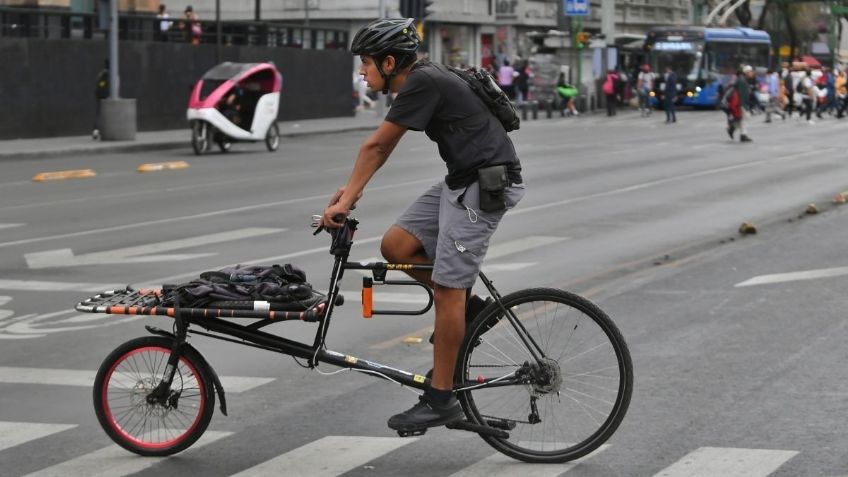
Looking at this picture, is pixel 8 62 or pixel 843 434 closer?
pixel 843 434

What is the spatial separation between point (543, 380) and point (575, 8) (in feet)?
165

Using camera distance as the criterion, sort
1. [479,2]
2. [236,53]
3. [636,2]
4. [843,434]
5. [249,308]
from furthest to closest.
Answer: [636,2] < [479,2] < [236,53] < [843,434] < [249,308]

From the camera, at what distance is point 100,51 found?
35062 mm

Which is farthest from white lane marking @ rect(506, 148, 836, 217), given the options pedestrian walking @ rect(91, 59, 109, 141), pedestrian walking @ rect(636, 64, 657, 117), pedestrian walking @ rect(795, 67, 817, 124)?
pedestrian walking @ rect(636, 64, 657, 117)

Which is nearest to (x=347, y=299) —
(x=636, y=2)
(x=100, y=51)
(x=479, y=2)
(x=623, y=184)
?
(x=623, y=184)

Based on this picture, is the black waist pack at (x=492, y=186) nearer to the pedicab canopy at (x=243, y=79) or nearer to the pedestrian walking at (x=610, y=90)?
the pedicab canopy at (x=243, y=79)

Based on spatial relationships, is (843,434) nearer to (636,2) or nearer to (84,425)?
(84,425)

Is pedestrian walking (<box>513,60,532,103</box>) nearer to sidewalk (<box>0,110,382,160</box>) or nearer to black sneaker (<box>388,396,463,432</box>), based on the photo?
sidewalk (<box>0,110,382,160</box>)

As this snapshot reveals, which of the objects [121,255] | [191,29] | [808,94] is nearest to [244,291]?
[121,255]

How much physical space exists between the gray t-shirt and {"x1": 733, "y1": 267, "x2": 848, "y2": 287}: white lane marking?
609cm

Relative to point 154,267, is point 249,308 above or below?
above

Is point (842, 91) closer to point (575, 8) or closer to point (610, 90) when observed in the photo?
point (610, 90)

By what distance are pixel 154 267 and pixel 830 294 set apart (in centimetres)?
540

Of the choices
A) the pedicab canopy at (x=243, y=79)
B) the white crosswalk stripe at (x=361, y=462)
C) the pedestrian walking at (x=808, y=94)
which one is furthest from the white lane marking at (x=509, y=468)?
the pedestrian walking at (x=808, y=94)
